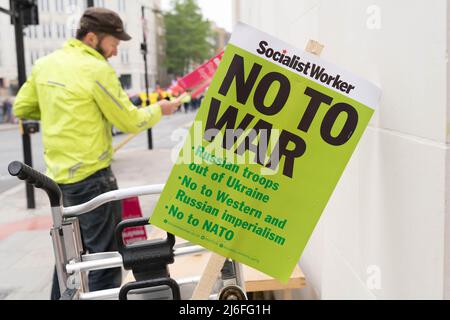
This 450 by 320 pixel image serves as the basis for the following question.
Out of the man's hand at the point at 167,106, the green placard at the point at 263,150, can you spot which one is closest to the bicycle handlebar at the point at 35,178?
the green placard at the point at 263,150

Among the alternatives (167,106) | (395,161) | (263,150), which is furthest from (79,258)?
(167,106)

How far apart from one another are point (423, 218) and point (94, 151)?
202 cm

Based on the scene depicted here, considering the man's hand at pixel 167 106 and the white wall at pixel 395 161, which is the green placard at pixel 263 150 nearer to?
the white wall at pixel 395 161

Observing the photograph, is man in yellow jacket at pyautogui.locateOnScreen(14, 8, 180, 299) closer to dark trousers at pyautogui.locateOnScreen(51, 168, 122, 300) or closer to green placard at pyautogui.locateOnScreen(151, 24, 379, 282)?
dark trousers at pyautogui.locateOnScreen(51, 168, 122, 300)

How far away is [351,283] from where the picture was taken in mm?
2098

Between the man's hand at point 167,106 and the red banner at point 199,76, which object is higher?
the red banner at point 199,76

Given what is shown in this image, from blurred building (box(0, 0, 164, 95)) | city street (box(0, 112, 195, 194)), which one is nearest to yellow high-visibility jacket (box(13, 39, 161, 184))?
blurred building (box(0, 0, 164, 95))

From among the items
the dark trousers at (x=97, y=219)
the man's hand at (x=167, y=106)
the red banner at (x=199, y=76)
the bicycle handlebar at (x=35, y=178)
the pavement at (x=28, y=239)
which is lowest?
the pavement at (x=28, y=239)

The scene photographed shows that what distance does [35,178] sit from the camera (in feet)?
5.24

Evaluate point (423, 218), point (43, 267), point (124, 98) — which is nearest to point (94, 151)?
point (124, 98)

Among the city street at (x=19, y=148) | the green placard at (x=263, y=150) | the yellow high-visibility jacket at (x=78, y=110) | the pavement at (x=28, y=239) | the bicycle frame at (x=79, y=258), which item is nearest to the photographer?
the green placard at (x=263, y=150)

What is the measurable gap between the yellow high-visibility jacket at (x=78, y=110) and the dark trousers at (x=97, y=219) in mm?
Result: 53

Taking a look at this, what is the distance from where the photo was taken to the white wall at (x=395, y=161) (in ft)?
4.09
